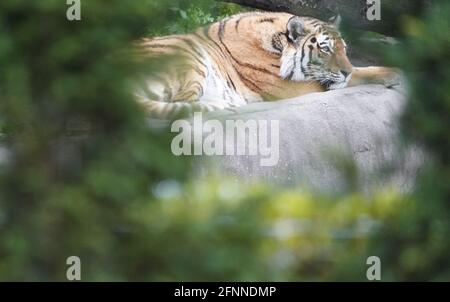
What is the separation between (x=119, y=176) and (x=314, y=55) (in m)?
5.88

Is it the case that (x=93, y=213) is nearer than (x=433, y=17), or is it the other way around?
(x=93, y=213)

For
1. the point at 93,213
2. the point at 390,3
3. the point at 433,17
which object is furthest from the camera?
the point at 390,3

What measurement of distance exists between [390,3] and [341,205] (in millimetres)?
525

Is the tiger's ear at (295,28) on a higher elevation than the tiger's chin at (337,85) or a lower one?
higher

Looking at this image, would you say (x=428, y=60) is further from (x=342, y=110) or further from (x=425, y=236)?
(x=342, y=110)

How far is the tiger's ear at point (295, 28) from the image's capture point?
7.37 metres

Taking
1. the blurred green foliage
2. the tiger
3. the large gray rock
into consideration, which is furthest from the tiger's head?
the blurred green foliage

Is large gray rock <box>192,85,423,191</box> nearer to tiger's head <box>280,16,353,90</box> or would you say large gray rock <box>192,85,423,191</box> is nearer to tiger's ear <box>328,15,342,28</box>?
tiger's head <box>280,16,353,90</box>

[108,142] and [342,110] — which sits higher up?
[342,110]

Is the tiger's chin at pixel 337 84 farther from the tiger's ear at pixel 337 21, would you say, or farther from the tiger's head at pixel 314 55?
the tiger's ear at pixel 337 21

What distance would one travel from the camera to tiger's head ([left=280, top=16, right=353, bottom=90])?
24.0 ft

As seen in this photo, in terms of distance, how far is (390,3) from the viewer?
223 cm

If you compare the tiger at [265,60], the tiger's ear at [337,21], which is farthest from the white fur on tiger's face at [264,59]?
the tiger's ear at [337,21]
